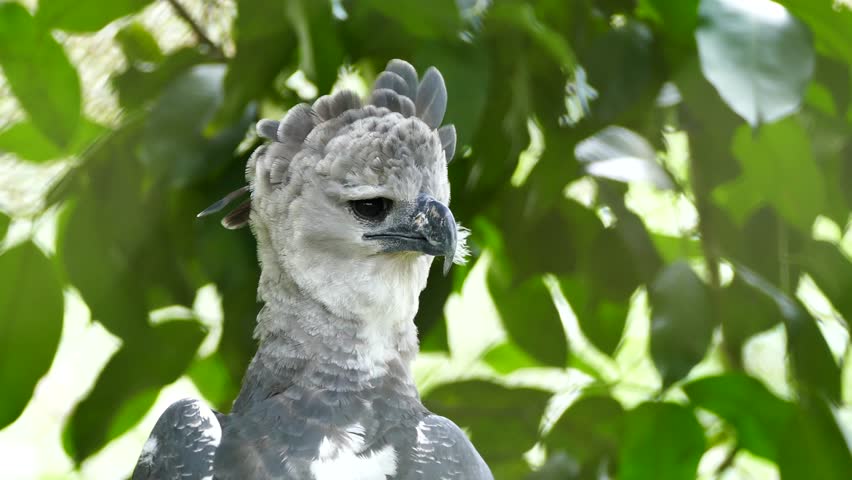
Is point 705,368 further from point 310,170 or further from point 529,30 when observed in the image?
point 310,170

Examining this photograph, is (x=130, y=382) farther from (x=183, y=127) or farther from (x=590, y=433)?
(x=590, y=433)

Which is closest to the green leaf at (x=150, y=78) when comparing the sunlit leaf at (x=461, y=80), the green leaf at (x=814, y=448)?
the sunlit leaf at (x=461, y=80)

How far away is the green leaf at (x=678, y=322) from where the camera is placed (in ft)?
3.06

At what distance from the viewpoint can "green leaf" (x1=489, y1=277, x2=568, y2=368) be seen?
0.99 metres

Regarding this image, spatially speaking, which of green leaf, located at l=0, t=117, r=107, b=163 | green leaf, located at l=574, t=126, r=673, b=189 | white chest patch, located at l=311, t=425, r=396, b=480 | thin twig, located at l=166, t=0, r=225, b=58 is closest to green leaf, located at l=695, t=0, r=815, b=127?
green leaf, located at l=574, t=126, r=673, b=189

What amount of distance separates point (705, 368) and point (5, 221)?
873 mm

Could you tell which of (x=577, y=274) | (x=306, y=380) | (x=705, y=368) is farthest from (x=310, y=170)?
(x=705, y=368)

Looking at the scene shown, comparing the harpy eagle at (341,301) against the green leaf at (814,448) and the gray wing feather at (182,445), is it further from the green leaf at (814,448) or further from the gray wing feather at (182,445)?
the green leaf at (814,448)

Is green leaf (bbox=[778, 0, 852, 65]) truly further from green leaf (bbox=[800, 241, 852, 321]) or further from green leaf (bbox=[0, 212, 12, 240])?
green leaf (bbox=[0, 212, 12, 240])

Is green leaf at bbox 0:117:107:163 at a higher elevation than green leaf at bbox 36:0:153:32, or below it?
below

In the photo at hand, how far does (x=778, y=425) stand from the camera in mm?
944

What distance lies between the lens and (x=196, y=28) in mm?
1055

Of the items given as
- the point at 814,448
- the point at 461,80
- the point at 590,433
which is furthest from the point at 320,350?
the point at 814,448

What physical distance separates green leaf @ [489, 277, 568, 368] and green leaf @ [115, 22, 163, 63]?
0.49 metres
